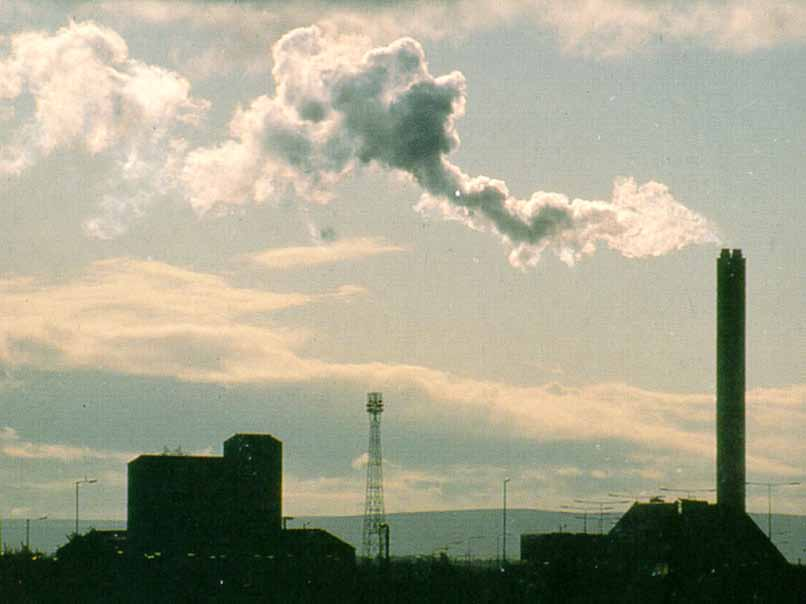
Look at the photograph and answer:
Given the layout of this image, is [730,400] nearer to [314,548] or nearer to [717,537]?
[717,537]

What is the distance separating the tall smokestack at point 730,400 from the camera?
93.3m

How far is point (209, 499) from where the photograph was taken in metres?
101

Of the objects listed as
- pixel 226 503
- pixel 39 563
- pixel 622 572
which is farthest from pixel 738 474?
pixel 39 563

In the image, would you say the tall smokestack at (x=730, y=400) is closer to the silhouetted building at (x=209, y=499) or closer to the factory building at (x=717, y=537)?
the factory building at (x=717, y=537)

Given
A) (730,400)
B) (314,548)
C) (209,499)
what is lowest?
(314,548)

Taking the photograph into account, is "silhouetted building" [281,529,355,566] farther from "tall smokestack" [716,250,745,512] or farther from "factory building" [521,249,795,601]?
"tall smokestack" [716,250,745,512]

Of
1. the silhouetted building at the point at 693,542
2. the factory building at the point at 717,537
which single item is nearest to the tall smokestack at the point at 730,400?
the factory building at the point at 717,537

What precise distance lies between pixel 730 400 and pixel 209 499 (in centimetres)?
3574

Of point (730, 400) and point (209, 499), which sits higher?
point (730, 400)

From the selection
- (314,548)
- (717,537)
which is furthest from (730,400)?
(314,548)

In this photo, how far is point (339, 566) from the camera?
320 ft

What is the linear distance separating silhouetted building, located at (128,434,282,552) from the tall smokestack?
1221 inches

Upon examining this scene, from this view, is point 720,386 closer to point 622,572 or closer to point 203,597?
point 622,572

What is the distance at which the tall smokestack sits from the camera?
93.3m
